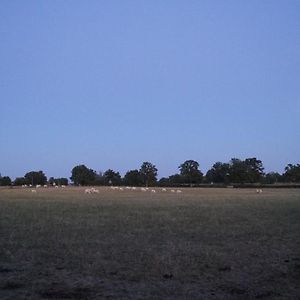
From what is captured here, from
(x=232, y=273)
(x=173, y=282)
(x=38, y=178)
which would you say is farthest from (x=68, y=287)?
(x=38, y=178)

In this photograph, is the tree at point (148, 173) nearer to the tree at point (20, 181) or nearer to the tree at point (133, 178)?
the tree at point (133, 178)

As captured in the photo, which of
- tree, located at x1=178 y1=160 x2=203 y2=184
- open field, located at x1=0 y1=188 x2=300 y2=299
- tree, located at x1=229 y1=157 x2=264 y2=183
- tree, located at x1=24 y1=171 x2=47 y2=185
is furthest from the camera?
tree, located at x1=24 y1=171 x2=47 y2=185

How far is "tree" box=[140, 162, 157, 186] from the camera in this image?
18201 centimetres

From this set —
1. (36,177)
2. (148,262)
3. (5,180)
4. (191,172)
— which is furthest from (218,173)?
(148,262)

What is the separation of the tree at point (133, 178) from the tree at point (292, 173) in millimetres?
52149

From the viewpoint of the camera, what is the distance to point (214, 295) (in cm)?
900

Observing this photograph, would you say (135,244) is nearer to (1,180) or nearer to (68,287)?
(68,287)

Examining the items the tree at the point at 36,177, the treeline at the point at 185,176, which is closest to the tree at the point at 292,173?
the treeline at the point at 185,176

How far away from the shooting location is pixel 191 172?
587 feet

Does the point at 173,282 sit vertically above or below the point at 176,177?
below

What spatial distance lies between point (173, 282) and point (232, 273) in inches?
63.7

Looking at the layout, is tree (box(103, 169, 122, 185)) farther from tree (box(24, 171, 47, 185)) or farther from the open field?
the open field

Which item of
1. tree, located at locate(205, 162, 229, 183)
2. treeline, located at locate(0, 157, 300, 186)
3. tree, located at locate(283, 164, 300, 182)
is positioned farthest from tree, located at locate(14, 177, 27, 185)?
tree, located at locate(283, 164, 300, 182)

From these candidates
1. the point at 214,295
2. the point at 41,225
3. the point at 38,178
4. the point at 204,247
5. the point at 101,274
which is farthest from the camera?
the point at 38,178
